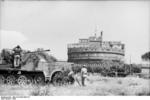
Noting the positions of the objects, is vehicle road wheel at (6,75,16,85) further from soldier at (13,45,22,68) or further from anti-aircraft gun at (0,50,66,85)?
soldier at (13,45,22,68)

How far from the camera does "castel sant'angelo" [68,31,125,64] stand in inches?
196

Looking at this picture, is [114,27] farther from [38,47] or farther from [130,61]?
[38,47]

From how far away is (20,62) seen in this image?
16.7ft

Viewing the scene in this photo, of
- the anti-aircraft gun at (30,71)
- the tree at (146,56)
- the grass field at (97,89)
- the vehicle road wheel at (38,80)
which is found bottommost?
the grass field at (97,89)

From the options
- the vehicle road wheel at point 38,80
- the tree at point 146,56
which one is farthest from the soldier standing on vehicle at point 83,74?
the tree at point 146,56

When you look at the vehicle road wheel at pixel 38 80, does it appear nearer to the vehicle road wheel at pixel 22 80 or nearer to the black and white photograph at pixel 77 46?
the black and white photograph at pixel 77 46

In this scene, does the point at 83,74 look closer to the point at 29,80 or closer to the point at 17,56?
the point at 29,80

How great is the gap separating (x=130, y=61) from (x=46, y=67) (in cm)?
121

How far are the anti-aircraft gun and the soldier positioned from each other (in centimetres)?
4

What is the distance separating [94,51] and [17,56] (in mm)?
1112

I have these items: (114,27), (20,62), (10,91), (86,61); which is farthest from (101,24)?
(10,91)

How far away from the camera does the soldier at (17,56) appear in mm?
5000

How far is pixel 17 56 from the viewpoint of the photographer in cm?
505

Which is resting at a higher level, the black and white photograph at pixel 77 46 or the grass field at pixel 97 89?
the black and white photograph at pixel 77 46
